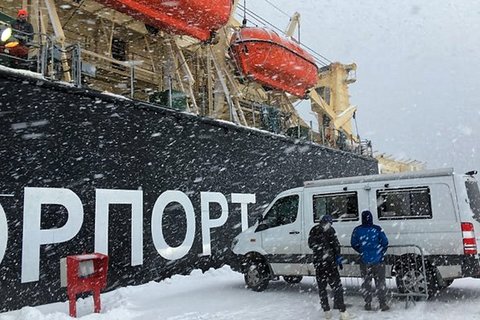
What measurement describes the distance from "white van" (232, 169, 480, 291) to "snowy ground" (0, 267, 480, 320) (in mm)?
414

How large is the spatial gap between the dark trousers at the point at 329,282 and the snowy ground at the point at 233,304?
308mm

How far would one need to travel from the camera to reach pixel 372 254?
736cm

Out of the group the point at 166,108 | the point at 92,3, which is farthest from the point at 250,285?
the point at 92,3

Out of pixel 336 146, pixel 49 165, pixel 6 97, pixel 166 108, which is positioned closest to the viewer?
pixel 6 97

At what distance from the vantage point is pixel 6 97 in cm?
792

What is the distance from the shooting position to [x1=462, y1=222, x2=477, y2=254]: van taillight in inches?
295

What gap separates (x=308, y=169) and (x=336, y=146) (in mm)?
4087

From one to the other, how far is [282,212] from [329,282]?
3.03m

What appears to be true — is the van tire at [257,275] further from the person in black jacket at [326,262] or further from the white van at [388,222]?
the person in black jacket at [326,262]

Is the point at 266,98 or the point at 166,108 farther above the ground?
the point at 266,98

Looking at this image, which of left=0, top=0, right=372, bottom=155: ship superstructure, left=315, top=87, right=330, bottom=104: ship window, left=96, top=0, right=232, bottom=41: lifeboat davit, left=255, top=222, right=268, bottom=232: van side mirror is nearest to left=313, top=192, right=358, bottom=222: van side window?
left=255, top=222, right=268, bottom=232: van side mirror

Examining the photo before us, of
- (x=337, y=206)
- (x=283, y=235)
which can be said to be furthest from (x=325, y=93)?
(x=337, y=206)

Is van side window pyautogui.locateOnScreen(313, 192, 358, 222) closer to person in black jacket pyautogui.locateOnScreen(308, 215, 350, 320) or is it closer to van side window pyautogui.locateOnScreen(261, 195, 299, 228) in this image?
van side window pyautogui.locateOnScreen(261, 195, 299, 228)

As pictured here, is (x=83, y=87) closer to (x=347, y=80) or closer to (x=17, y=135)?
(x=17, y=135)
